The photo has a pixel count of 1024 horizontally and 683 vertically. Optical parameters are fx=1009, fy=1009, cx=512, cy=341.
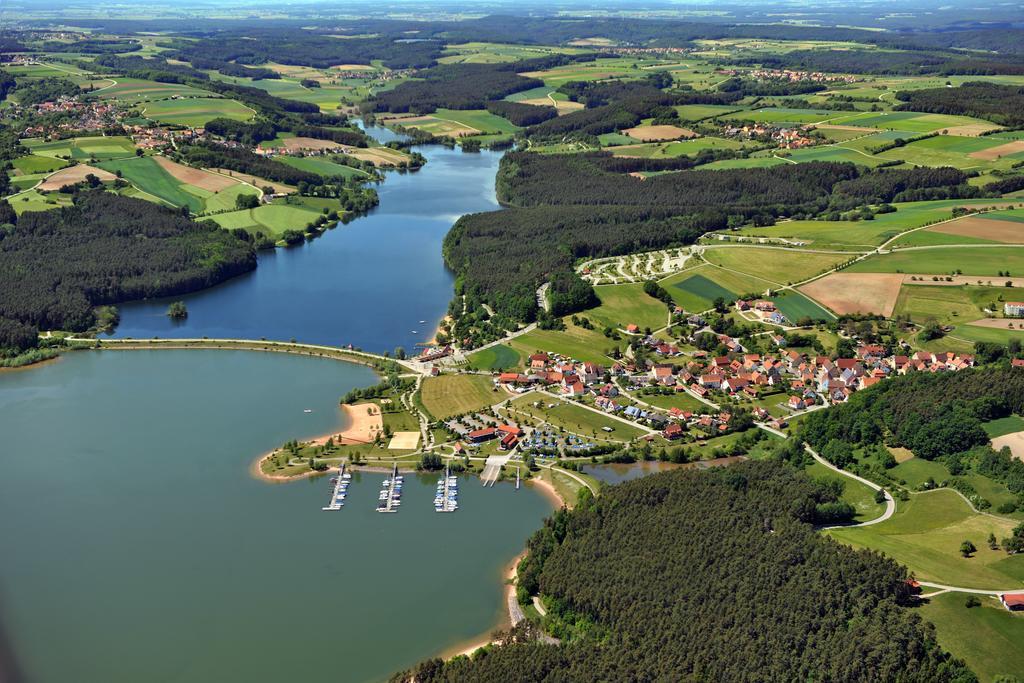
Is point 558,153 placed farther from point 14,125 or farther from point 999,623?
point 999,623

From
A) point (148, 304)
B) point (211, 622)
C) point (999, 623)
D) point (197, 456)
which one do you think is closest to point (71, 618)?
point (211, 622)

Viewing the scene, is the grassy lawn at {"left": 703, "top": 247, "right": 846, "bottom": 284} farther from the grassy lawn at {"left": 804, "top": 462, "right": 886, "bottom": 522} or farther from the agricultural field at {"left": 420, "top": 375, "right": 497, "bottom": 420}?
the grassy lawn at {"left": 804, "top": 462, "right": 886, "bottom": 522}

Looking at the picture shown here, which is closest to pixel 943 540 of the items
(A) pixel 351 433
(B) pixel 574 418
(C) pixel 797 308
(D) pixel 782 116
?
(B) pixel 574 418

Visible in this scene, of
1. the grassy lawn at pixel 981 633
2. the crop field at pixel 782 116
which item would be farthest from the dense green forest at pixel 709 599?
the crop field at pixel 782 116

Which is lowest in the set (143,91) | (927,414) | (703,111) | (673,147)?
(927,414)

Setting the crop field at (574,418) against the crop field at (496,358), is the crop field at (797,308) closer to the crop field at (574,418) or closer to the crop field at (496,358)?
the crop field at (496,358)

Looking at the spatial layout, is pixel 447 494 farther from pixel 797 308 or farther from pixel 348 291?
pixel 348 291
